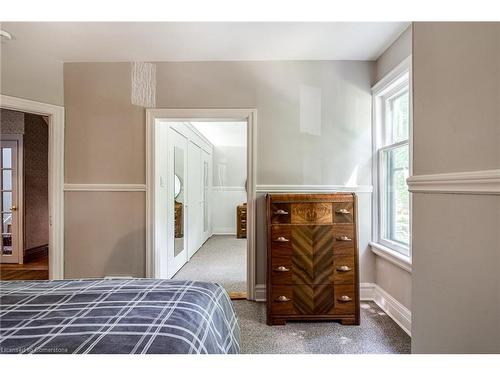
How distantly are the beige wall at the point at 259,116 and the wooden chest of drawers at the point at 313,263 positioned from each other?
0.48 metres

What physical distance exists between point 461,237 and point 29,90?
3.47 m

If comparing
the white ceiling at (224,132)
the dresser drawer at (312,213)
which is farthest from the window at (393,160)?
the white ceiling at (224,132)

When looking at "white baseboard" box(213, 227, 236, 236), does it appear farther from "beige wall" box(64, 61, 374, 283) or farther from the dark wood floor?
"beige wall" box(64, 61, 374, 283)

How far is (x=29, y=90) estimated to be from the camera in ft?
8.76

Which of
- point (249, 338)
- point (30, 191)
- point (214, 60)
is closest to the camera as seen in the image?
point (249, 338)

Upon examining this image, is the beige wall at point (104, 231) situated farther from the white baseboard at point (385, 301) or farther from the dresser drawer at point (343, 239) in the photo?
the dresser drawer at point (343, 239)

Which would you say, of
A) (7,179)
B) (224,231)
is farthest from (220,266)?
(7,179)

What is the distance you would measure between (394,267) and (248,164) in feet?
5.46

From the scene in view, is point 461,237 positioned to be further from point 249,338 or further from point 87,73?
point 87,73

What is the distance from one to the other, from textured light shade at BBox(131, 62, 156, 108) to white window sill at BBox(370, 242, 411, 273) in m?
2.68

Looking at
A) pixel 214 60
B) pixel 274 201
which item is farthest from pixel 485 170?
pixel 214 60

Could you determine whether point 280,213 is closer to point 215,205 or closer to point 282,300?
point 282,300

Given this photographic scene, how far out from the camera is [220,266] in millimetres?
4246

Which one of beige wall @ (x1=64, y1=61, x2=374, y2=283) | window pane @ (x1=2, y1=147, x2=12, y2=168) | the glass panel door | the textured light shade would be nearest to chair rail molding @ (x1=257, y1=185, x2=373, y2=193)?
beige wall @ (x1=64, y1=61, x2=374, y2=283)
